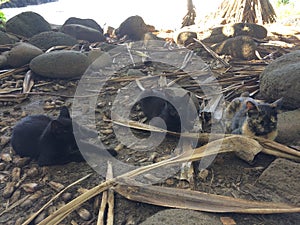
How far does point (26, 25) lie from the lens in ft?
27.3

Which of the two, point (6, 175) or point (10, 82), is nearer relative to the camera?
point (6, 175)

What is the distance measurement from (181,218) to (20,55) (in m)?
5.34

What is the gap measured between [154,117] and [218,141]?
112 centimetres

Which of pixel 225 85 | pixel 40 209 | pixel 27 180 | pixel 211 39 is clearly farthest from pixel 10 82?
pixel 211 39

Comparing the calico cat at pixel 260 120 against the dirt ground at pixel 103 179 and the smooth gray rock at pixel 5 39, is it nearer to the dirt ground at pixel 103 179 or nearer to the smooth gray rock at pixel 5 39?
the dirt ground at pixel 103 179

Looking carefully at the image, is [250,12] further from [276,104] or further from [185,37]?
[276,104]

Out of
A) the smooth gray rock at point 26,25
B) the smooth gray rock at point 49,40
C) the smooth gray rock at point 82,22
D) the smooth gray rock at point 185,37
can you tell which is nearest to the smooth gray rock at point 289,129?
the smooth gray rock at point 185,37

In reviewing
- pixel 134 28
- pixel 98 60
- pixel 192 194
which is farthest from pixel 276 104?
pixel 134 28

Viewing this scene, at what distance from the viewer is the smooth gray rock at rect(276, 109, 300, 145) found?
3442 mm

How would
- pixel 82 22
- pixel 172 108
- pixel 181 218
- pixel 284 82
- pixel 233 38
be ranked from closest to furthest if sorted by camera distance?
pixel 181 218 < pixel 172 108 < pixel 284 82 < pixel 233 38 < pixel 82 22

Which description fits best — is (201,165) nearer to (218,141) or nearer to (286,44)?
(218,141)

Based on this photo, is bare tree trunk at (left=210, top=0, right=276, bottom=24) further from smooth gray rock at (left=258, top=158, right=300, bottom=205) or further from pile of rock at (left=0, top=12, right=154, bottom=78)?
smooth gray rock at (left=258, top=158, right=300, bottom=205)

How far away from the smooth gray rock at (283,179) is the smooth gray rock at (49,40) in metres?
6.23

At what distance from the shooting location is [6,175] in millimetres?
3199
